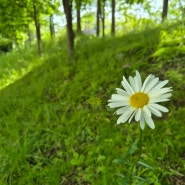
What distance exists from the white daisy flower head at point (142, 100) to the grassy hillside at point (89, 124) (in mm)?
503

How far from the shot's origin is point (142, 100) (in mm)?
1301

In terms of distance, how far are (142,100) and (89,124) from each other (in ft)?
5.59

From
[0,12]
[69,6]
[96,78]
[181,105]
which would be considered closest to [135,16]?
[0,12]

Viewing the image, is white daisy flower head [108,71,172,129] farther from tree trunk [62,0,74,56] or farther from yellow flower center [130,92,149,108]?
tree trunk [62,0,74,56]

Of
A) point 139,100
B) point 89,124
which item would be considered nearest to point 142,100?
point 139,100

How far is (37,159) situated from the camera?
8.86 ft

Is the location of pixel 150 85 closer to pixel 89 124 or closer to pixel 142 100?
pixel 142 100

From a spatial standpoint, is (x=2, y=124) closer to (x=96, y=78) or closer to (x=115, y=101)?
(x=96, y=78)

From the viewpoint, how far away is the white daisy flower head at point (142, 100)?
127 cm

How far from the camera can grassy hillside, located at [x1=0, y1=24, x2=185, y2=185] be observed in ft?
7.73

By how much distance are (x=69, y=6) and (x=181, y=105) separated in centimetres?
262

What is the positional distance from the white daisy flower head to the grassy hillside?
0.50 meters

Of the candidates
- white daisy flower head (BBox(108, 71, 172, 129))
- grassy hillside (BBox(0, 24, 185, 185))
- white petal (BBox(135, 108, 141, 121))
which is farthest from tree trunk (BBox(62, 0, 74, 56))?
white petal (BBox(135, 108, 141, 121))

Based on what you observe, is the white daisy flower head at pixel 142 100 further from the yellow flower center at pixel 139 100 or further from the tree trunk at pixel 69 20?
the tree trunk at pixel 69 20
